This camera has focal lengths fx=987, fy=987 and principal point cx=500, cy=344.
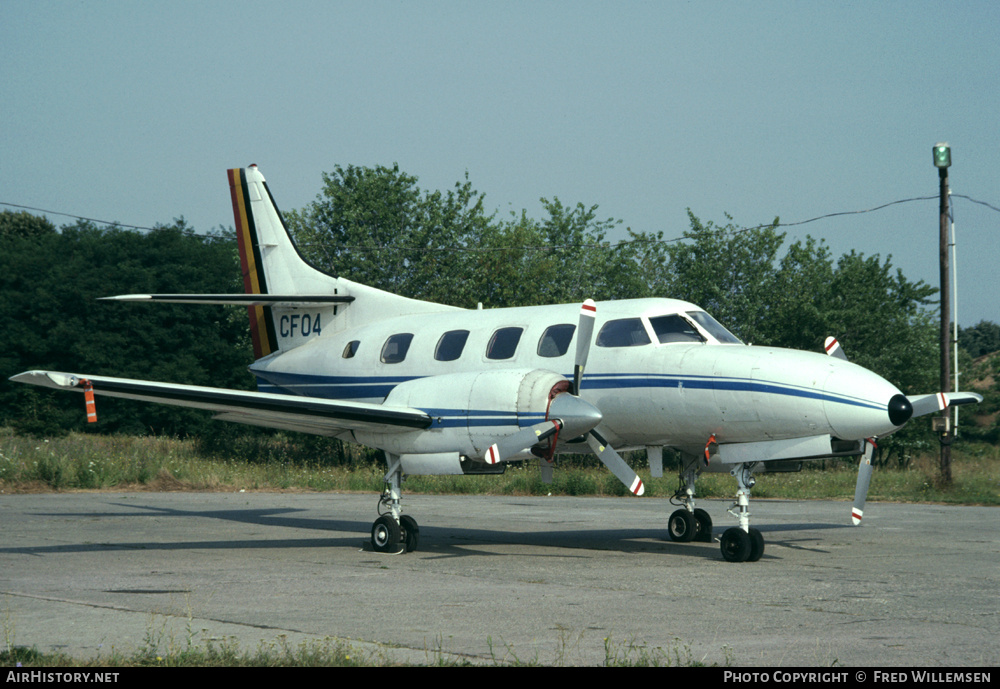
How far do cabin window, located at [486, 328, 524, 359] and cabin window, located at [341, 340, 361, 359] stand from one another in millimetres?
2859

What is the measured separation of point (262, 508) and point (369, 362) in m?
7.34

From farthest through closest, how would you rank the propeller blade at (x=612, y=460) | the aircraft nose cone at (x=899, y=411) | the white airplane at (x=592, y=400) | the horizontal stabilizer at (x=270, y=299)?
1. the horizontal stabilizer at (x=270, y=299)
2. the propeller blade at (x=612, y=460)
3. the white airplane at (x=592, y=400)
4. the aircraft nose cone at (x=899, y=411)

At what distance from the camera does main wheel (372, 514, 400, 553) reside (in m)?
13.4

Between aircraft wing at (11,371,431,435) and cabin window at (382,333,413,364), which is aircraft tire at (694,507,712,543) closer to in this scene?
aircraft wing at (11,371,431,435)

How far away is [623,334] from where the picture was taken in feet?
43.8

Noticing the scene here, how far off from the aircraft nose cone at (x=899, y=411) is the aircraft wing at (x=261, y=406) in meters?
5.67

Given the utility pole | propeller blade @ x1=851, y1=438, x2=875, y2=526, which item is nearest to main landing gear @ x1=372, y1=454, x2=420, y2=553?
propeller blade @ x1=851, y1=438, x2=875, y2=526

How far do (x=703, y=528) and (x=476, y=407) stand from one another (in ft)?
14.5

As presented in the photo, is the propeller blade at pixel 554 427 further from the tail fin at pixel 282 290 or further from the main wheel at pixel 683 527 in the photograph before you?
the tail fin at pixel 282 290

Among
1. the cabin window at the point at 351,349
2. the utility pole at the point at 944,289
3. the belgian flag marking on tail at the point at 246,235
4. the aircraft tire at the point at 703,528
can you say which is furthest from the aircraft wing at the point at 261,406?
the utility pole at the point at 944,289

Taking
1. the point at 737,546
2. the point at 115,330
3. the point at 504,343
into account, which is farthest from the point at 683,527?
the point at 115,330

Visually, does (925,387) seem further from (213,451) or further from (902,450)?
(213,451)

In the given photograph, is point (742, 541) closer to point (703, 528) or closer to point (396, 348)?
point (703, 528)

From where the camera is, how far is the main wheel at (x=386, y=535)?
1341cm
